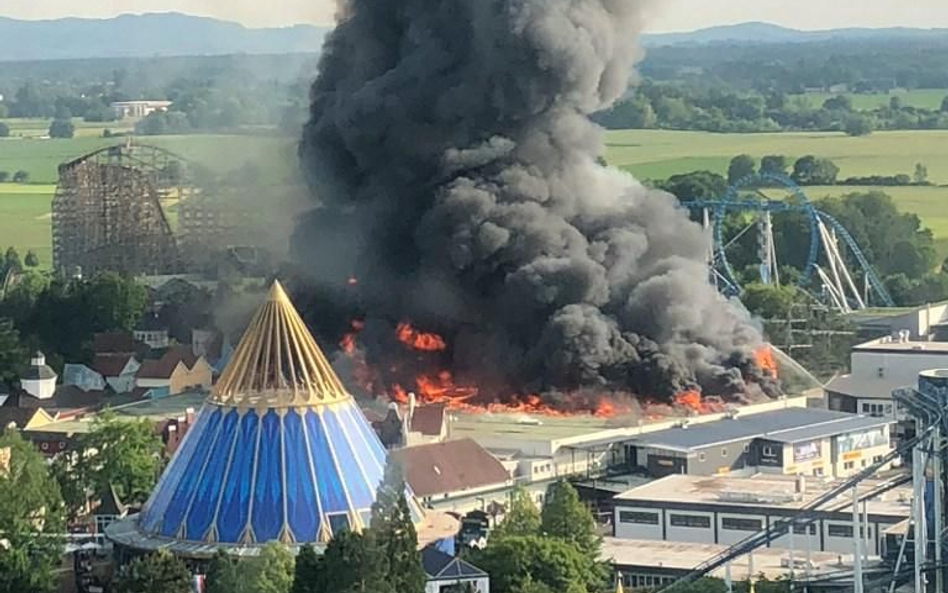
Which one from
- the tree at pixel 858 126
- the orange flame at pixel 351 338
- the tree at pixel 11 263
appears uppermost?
the tree at pixel 858 126

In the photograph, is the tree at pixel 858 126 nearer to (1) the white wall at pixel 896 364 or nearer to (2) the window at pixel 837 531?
(1) the white wall at pixel 896 364

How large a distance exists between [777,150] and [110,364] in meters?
71.3

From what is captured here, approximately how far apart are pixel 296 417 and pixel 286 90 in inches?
1885

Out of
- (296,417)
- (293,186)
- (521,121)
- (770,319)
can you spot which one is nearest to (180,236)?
(293,186)

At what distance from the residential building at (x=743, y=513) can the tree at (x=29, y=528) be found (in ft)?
22.1

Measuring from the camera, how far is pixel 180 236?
67.1 m

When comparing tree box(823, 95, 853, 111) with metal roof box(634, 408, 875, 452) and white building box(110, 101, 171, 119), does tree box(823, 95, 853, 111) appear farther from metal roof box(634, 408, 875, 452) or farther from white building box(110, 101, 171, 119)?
metal roof box(634, 408, 875, 452)

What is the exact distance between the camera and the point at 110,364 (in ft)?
156

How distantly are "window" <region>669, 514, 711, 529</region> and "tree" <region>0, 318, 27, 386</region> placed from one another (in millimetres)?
18551

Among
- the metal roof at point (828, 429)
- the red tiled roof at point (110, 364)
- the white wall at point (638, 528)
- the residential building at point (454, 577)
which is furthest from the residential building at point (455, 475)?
the red tiled roof at point (110, 364)

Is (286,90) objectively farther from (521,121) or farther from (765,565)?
(765,565)

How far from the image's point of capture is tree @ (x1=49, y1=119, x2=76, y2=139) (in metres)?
131

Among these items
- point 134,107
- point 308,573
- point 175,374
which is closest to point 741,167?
point 134,107

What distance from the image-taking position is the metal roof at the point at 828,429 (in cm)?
3519
